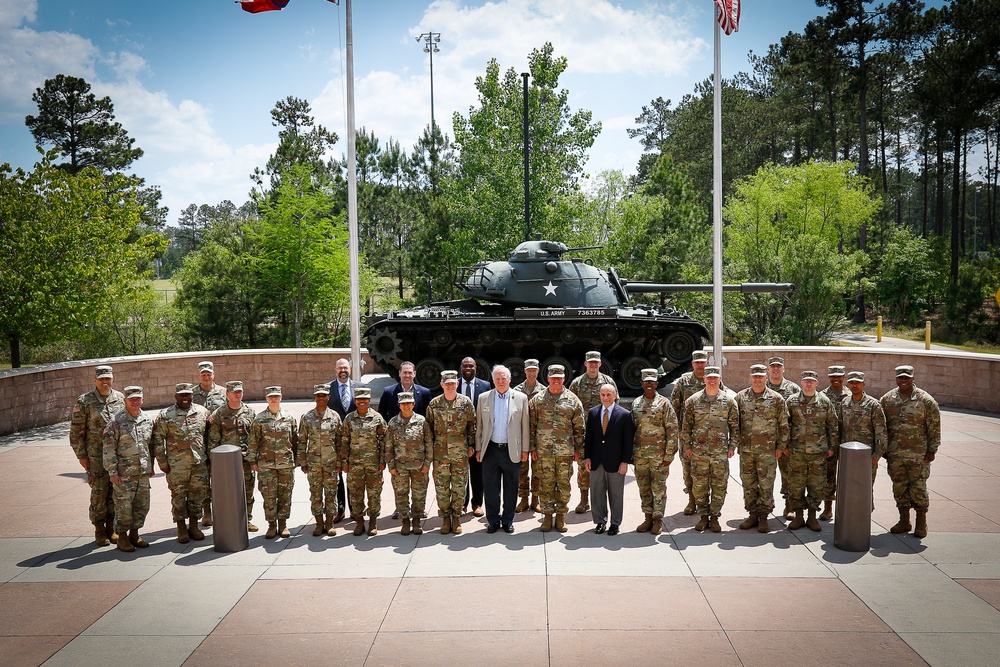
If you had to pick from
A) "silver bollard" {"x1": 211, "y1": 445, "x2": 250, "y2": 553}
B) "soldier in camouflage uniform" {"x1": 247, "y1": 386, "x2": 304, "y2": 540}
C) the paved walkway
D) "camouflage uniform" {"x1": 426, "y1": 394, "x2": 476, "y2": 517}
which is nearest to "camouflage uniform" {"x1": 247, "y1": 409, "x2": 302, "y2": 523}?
"soldier in camouflage uniform" {"x1": 247, "y1": 386, "x2": 304, "y2": 540}

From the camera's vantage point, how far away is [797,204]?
3192 centimetres

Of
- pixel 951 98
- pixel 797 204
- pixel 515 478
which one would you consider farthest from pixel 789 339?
pixel 515 478

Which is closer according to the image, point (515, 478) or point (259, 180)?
point (515, 478)

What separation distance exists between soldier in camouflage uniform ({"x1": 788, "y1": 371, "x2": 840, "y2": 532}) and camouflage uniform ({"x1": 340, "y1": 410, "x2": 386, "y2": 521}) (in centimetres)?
410

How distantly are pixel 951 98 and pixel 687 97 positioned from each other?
1780 cm

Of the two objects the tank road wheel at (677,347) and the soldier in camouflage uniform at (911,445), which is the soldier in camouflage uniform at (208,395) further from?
the tank road wheel at (677,347)

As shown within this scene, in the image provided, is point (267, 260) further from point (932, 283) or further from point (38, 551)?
point (932, 283)

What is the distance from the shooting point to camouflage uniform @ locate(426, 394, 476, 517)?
761 cm

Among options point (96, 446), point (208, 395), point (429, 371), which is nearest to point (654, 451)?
point (208, 395)

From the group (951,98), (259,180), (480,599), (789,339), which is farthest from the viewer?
(259,180)

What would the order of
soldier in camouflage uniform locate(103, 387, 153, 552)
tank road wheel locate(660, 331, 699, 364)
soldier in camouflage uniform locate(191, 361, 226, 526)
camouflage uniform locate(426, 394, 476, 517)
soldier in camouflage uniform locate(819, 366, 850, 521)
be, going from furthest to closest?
tank road wheel locate(660, 331, 699, 364) < soldier in camouflage uniform locate(191, 361, 226, 526) < soldier in camouflage uniform locate(819, 366, 850, 521) < camouflage uniform locate(426, 394, 476, 517) < soldier in camouflage uniform locate(103, 387, 153, 552)

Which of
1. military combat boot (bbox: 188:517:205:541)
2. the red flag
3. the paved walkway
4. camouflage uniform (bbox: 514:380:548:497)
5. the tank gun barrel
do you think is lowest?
the paved walkway

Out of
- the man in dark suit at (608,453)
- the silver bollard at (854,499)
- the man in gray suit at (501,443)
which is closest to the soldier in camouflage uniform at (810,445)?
the silver bollard at (854,499)

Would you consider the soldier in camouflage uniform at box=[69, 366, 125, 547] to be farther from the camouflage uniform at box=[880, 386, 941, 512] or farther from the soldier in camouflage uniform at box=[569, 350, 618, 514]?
the camouflage uniform at box=[880, 386, 941, 512]
